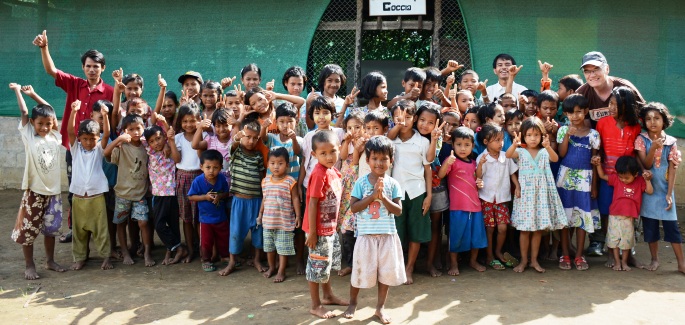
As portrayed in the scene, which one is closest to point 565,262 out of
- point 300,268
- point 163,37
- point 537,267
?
point 537,267

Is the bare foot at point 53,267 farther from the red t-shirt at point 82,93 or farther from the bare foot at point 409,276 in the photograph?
the bare foot at point 409,276

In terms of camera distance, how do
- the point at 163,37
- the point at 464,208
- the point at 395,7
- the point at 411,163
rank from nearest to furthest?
the point at 411,163 < the point at 464,208 < the point at 395,7 < the point at 163,37

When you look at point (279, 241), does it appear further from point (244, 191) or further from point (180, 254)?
point (180, 254)

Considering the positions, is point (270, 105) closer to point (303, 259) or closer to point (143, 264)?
point (303, 259)

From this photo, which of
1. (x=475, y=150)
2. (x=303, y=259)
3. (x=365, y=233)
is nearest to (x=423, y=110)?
(x=475, y=150)

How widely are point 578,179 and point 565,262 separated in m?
0.62

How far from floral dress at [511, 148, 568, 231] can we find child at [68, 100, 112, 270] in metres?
3.03

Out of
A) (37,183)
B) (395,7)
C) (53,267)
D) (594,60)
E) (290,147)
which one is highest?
(395,7)

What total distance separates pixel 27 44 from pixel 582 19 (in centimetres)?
620

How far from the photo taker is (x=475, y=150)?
4.59m

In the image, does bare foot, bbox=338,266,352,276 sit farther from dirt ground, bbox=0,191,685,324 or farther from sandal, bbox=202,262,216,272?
sandal, bbox=202,262,216,272

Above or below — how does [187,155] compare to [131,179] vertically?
above

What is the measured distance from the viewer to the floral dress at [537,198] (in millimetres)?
4430

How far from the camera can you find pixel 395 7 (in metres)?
6.75
